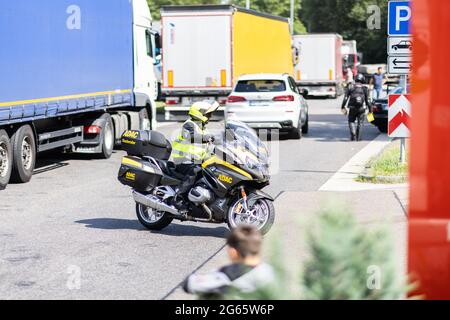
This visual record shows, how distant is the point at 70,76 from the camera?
1742 centimetres

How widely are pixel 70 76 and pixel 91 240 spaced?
761cm

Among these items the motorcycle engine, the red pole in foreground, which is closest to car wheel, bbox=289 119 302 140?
the motorcycle engine

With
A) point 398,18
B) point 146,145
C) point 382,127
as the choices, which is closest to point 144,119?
point 382,127

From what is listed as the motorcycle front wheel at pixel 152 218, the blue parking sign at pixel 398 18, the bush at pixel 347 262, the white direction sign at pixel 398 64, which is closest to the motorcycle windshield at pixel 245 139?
the motorcycle front wheel at pixel 152 218

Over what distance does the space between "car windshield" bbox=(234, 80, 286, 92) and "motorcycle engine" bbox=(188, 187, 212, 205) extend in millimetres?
13603

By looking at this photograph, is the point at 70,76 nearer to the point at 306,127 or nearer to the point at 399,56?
the point at 399,56

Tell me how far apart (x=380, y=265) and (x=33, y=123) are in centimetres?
1217

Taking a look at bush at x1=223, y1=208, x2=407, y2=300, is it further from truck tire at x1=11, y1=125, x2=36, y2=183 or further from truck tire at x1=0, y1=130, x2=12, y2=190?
truck tire at x1=11, y1=125, x2=36, y2=183

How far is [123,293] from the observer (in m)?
7.71

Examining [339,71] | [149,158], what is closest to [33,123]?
A: [149,158]

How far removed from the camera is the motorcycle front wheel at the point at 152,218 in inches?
430

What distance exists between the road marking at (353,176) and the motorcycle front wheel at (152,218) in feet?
13.7

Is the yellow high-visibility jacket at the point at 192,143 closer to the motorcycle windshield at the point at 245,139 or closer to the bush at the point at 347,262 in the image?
the motorcycle windshield at the point at 245,139

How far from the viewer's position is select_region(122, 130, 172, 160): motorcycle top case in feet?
35.9
